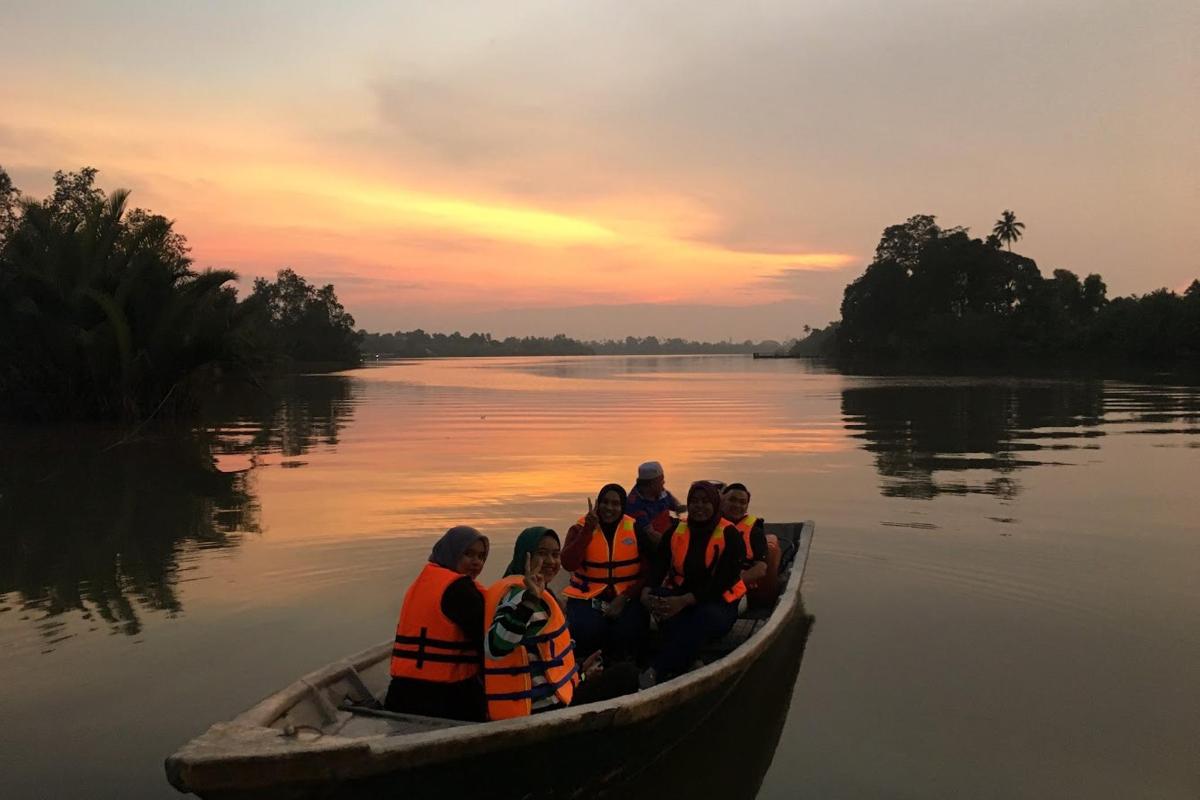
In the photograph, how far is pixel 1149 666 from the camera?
6793 mm

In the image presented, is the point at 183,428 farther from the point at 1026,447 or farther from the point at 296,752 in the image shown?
the point at 296,752

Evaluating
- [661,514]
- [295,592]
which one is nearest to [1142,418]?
[661,514]

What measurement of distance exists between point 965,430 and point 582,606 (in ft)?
69.7

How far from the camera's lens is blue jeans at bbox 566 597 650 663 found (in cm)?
639

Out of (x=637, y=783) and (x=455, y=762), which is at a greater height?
(x=455, y=762)

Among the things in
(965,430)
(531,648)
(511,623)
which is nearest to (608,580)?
(531,648)

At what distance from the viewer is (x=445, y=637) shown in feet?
14.7

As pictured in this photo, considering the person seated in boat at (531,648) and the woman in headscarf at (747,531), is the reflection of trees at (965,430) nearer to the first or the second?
the woman in headscarf at (747,531)

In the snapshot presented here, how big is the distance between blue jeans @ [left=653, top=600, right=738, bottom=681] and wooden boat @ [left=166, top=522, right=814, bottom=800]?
1.16 feet

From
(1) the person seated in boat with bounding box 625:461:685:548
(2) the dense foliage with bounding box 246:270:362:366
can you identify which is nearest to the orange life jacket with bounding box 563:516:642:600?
(1) the person seated in boat with bounding box 625:461:685:548

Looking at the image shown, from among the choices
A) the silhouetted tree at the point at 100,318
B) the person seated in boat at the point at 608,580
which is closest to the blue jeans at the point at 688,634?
the person seated in boat at the point at 608,580

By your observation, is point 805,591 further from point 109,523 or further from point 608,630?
point 109,523

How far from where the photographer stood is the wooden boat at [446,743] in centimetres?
368

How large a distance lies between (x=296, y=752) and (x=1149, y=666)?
250 inches
